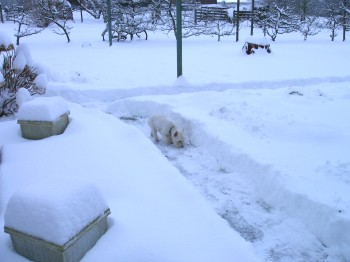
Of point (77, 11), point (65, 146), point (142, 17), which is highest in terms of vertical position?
point (77, 11)

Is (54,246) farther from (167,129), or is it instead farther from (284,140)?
(284,140)

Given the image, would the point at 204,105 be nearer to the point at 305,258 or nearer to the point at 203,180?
the point at 203,180

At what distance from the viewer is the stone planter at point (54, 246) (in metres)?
2.30

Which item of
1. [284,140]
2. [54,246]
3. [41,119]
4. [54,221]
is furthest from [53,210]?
[284,140]

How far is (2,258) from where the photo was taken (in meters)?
2.46

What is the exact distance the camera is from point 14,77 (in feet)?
22.4

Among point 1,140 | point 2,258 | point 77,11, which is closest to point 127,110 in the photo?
point 1,140

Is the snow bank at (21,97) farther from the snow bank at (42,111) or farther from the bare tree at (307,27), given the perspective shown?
the bare tree at (307,27)

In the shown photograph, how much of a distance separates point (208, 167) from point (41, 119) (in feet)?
8.11

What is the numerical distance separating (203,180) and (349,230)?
1.91m

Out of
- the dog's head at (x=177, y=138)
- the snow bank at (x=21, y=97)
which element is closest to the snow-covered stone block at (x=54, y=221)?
the dog's head at (x=177, y=138)

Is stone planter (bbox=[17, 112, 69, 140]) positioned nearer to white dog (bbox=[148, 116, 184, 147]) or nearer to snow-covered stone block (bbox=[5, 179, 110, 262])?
white dog (bbox=[148, 116, 184, 147])

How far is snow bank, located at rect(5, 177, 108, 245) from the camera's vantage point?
2.29 m

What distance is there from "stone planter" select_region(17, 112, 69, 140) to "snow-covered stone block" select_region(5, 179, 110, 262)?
2364 millimetres
